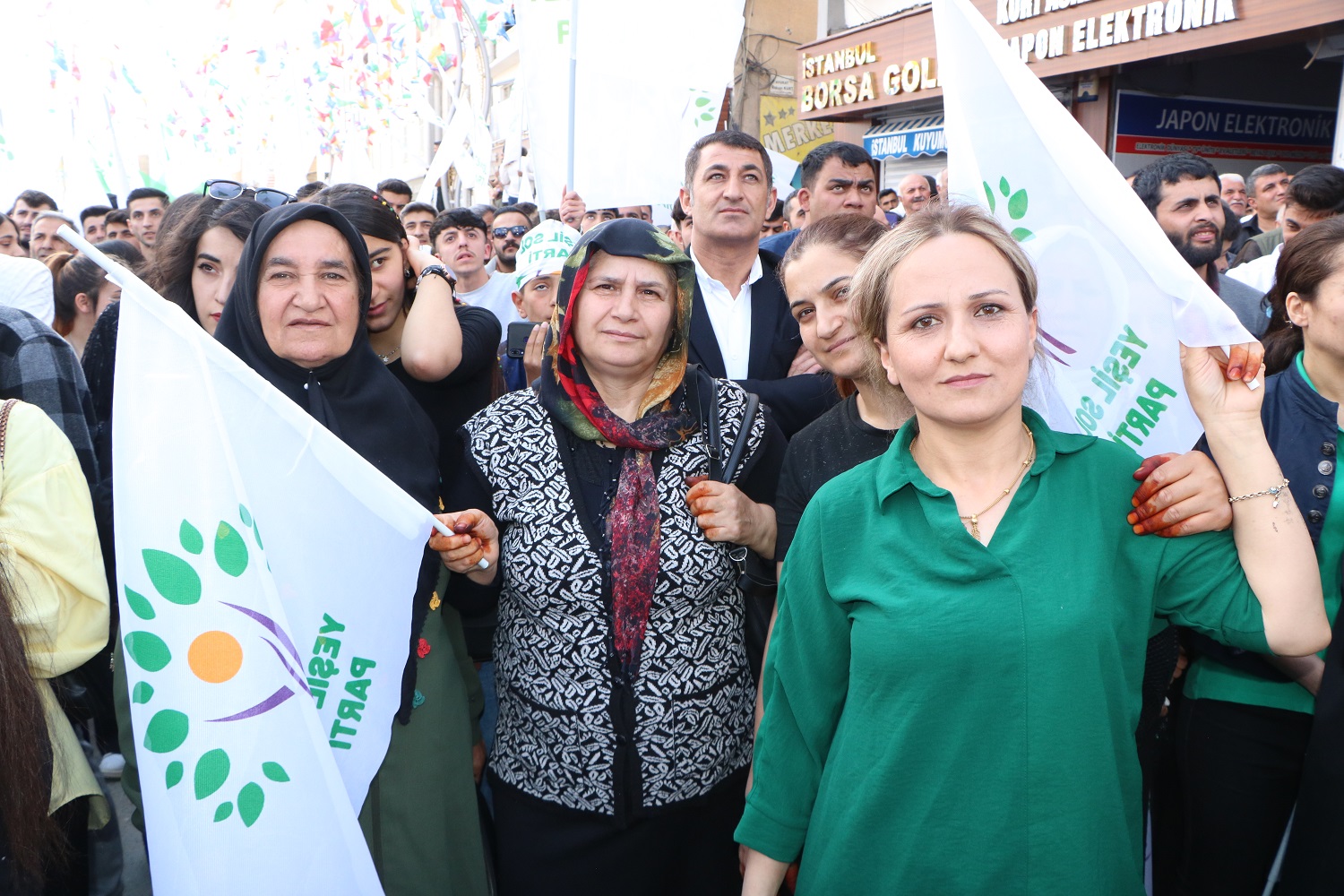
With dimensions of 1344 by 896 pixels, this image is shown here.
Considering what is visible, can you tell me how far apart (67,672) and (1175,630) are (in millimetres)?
2171

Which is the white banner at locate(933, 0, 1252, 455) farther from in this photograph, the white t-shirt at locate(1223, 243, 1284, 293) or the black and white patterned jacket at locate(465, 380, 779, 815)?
the white t-shirt at locate(1223, 243, 1284, 293)

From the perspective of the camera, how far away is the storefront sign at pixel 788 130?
15.7 metres

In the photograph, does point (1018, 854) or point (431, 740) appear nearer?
point (1018, 854)

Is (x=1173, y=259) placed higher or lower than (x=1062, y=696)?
higher

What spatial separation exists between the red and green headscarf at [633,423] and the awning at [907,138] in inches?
406

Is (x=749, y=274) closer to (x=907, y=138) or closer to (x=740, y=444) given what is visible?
(x=740, y=444)

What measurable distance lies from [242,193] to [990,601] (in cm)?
246

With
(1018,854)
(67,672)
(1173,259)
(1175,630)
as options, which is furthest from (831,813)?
(67,672)

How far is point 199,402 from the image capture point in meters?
1.96

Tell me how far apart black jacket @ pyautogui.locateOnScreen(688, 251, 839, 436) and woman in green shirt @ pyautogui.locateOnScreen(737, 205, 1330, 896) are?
1.18m

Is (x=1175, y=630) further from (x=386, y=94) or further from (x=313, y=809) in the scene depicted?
(x=386, y=94)

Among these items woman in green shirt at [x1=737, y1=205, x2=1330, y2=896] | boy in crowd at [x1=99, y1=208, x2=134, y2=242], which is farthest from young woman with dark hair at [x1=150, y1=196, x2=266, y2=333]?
boy in crowd at [x1=99, y1=208, x2=134, y2=242]

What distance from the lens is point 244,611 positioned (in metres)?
1.92

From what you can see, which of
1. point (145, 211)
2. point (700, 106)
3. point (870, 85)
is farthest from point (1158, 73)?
point (145, 211)
